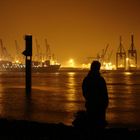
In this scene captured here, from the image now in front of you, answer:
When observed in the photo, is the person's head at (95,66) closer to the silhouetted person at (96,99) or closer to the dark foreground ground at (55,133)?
the silhouetted person at (96,99)

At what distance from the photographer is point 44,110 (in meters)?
14.1

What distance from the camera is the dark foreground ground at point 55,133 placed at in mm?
7406

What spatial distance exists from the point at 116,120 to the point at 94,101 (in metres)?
4.21

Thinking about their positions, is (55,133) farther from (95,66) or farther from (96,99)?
(95,66)

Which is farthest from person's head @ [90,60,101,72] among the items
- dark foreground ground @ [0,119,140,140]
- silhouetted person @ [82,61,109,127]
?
dark foreground ground @ [0,119,140,140]

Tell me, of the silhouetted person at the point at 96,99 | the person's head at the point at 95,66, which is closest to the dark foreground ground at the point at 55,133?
the silhouetted person at the point at 96,99

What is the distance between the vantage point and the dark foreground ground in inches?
292

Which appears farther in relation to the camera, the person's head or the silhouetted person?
the silhouetted person

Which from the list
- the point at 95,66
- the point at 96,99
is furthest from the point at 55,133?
the point at 95,66

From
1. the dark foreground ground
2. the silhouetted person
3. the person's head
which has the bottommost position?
the dark foreground ground

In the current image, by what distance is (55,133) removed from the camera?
8047 millimetres

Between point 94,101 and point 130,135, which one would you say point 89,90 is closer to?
point 94,101

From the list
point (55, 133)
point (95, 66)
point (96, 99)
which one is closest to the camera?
point (95, 66)

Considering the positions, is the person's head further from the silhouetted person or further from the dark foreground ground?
the dark foreground ground
